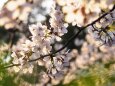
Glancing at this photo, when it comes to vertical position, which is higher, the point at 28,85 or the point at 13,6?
the point at 13,6

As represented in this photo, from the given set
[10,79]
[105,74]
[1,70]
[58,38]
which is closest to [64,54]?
[58,38]

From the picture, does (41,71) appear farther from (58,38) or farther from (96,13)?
(96,13)

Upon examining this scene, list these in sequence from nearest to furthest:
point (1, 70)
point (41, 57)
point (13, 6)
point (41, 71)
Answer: point (1, 70)
point (13, 6)
point (41, 57)
point (41, 71)

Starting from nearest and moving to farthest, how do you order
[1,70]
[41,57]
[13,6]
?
1. [1,70]
2. [13,6]
3. [41,57]

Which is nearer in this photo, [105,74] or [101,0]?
[101,0]

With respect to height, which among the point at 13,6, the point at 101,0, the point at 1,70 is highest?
the point at 13,6

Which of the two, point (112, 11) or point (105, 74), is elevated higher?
point (112, 11)

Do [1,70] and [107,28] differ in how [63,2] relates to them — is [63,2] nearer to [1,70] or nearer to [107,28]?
[107,28]

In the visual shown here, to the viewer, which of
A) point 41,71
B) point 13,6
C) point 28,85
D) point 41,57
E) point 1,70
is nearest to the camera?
point 1,70

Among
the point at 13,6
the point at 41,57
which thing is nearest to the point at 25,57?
the point at 41,57
